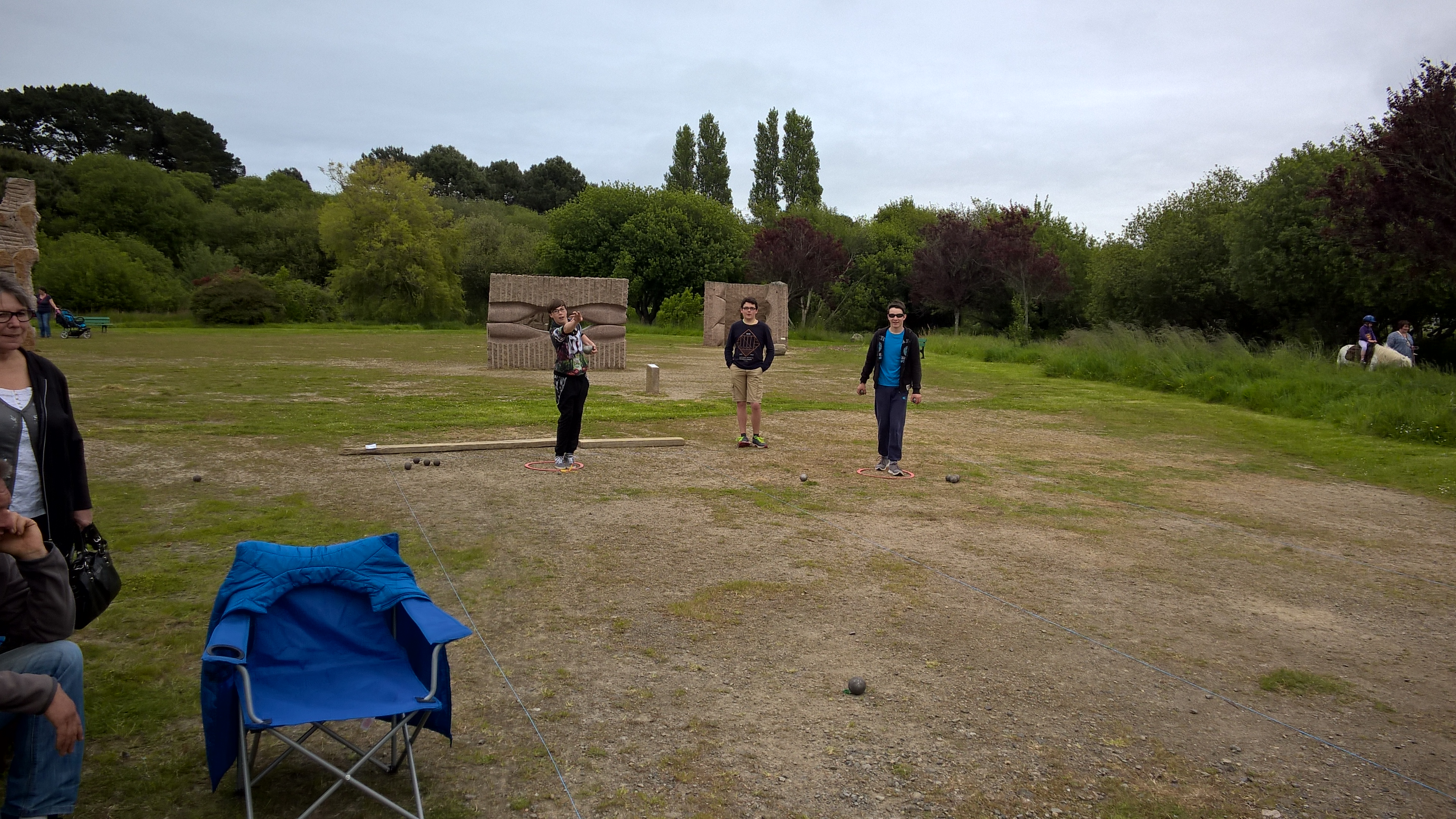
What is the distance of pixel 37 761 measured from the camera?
2822 millimetres

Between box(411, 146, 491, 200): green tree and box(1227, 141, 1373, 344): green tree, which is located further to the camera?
box(411, 146, 491, 200): green tree

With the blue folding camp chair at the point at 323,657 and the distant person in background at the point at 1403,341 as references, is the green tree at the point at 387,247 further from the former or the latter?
the blue folding camp chair at the point at 323,657

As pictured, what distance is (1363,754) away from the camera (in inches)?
154

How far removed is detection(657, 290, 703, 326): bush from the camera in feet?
138

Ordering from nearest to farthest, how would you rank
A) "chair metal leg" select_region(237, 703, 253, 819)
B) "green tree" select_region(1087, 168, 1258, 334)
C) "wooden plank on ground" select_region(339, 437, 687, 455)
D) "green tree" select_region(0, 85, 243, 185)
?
"chair metal leg" select_region(237, 703, 253, 819), "wooden plank on ground" select_region(339, 437, 687, 455), "green tree" select_region(1087, 168, 1258, 334), "green tree" select_region(0, 85, 243, 185)

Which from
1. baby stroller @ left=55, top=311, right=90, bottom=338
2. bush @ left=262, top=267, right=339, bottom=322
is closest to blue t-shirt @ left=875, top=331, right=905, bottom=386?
baby stroller @ left=55, top=311, right=90, bottom=338

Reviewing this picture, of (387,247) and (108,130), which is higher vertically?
(108,130)

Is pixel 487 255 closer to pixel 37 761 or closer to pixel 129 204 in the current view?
pixel 129 204

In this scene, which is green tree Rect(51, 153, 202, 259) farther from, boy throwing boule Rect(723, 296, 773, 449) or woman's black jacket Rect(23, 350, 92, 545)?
woman's black jacket Rect(23, 350, 92, 545)

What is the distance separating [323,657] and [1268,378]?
62.0 ft

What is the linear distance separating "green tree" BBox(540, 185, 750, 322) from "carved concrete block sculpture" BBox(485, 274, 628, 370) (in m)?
24.4

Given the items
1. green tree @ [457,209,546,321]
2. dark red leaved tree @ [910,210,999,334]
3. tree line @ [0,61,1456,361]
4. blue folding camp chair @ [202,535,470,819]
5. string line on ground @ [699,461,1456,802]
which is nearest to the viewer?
blue folding camp chair @ [202,535,470,819]

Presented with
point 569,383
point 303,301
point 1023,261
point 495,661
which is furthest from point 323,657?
A: point 303,301

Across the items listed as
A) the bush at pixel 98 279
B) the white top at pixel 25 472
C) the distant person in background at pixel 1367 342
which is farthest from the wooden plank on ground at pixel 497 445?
the bush at pixel 98 279
